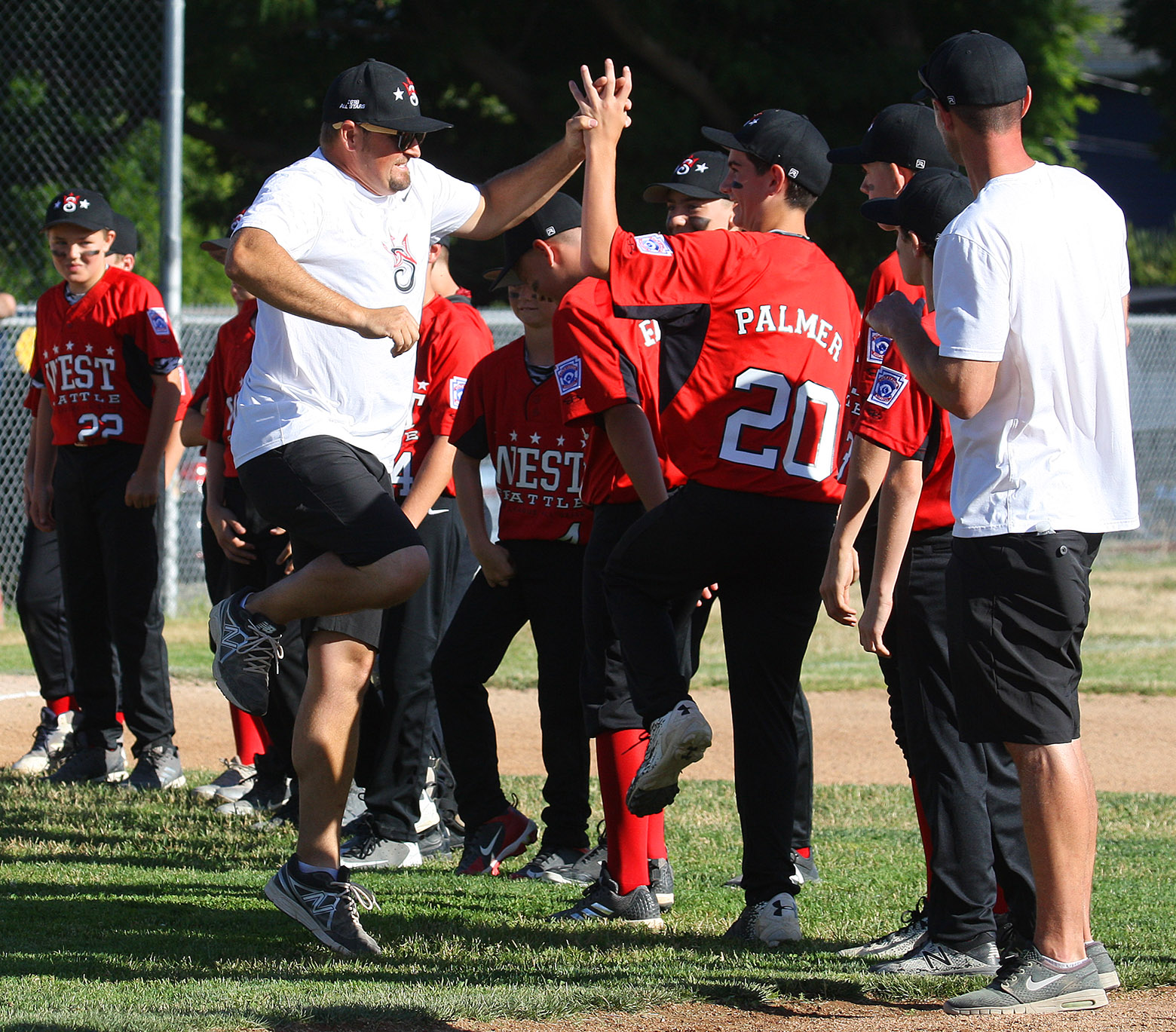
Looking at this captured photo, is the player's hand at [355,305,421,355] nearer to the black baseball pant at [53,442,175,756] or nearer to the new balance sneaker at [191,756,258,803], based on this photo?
the new balance sneaker at [191,756,258,803]

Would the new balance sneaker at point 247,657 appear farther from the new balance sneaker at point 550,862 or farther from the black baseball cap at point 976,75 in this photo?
the black baseball cap at point 976,75

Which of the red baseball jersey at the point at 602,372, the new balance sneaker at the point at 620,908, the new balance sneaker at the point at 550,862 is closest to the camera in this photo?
the new balance sneaker at the point at 620,908

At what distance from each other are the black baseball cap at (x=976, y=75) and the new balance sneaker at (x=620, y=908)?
232cm

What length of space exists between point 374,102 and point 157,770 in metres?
3.58

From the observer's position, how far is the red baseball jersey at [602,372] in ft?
14.5

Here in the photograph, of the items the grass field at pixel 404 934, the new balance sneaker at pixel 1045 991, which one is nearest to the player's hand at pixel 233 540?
the grass field at pixel 404 934

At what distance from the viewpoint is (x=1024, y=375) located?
332cm

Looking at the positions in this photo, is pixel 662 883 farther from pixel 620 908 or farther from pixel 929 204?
pixel 929 204

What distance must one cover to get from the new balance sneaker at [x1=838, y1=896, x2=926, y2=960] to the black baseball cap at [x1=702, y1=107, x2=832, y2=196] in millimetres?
2037

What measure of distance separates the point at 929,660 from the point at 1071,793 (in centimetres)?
65

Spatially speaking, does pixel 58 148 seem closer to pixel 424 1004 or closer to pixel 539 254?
pixel 539 254

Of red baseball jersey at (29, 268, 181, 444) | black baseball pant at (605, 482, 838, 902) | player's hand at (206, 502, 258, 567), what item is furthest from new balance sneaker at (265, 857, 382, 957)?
red baseball jersey at (29, 268, 181, 444)

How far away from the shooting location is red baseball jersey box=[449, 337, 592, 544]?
16.7 ft

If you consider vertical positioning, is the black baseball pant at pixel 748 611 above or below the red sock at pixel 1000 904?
above
